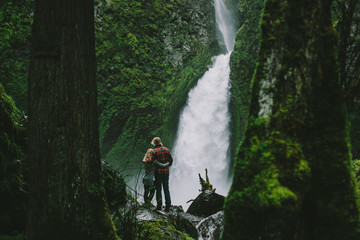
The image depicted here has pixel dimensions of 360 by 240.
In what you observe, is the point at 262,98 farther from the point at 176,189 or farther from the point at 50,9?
the point at 176,189

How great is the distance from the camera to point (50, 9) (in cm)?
266

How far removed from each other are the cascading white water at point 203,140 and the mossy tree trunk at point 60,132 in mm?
12951

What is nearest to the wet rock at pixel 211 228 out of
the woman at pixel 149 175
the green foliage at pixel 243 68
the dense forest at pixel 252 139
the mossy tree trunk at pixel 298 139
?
the dense forest at pixel 252 139

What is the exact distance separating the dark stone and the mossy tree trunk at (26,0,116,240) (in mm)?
5023

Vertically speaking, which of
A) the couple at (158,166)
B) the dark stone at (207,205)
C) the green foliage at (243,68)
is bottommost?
the dark stone at (207,205)

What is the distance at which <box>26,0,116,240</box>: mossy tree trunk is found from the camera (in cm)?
257

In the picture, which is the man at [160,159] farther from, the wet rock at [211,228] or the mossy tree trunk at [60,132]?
the mossy tree trunk at [60,132]

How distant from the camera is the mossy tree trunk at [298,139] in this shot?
5.68ft

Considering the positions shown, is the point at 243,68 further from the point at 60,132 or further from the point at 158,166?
the point at 60,132

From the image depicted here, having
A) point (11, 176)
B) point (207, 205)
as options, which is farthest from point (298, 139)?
point (207, 205)

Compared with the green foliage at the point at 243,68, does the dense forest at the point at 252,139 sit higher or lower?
lower

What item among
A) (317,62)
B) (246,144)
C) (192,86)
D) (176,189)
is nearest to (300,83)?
(317,62)

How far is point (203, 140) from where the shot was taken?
16844 mm

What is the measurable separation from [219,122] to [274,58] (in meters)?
15.5
